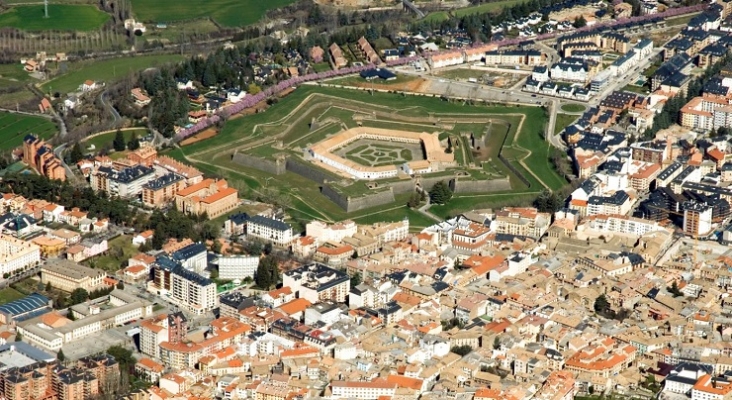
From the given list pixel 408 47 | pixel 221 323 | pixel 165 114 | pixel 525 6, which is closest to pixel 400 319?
pixel 221 323

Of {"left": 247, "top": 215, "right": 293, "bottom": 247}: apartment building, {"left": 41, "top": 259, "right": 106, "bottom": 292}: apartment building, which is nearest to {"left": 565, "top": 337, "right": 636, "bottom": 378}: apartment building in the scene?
{"left": 247, "top": 215, "right": 293, "bottom": 247}: apartment building

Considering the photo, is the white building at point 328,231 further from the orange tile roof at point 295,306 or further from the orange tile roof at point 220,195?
the orange tile roof at point 295,306

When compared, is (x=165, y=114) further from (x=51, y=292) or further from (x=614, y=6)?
(x=614, y=6)

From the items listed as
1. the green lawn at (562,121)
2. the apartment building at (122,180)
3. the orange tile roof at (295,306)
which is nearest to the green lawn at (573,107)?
the green lawn at (562,121)

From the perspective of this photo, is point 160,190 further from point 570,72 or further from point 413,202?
point 570,72

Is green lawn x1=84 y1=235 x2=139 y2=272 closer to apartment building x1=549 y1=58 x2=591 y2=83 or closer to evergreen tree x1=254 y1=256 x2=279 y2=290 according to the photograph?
evergreen tree x1=254 y1=256 x2=279 y2=290

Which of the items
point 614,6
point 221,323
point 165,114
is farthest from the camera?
point 614,6

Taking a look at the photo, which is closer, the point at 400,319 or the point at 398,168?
the point at 400,319
